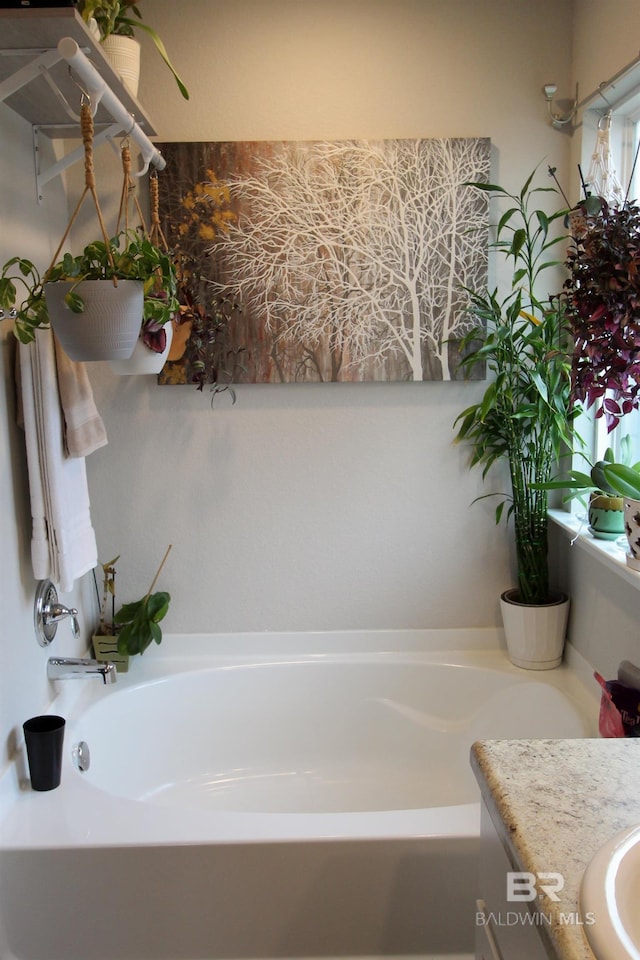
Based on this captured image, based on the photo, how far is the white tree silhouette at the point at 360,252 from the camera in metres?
2.44

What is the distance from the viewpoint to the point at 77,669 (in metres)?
2.17

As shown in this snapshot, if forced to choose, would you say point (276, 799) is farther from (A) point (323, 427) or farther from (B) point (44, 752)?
(A) point (323, 427)

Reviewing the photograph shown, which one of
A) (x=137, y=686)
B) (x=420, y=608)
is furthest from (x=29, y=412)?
(x=420, y=608)

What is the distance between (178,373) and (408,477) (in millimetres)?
792

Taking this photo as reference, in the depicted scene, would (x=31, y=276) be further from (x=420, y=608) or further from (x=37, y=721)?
(x=420, y=608)

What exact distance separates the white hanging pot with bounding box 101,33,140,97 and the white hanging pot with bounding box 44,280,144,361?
2.14 feet

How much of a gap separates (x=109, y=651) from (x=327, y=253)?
55.0 inches

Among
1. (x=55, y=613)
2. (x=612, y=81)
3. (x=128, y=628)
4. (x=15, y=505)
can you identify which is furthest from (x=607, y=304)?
(x=128, y=628)

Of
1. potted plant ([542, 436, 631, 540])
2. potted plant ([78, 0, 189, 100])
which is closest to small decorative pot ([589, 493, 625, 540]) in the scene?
potted plant ([542, 436, 631, 540])

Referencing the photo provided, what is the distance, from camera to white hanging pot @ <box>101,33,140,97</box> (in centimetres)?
198

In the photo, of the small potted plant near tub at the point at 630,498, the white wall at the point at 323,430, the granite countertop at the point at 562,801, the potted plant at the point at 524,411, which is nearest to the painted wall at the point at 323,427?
the white wall at the point at 323,430

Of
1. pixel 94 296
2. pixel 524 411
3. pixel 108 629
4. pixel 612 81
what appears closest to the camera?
pixel 94 296

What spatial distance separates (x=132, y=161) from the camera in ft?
8.07

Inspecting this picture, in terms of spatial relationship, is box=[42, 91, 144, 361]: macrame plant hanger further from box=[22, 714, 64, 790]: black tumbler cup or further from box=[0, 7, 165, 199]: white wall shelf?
box=[22, 714, 64, 790]: black tumbler cup
